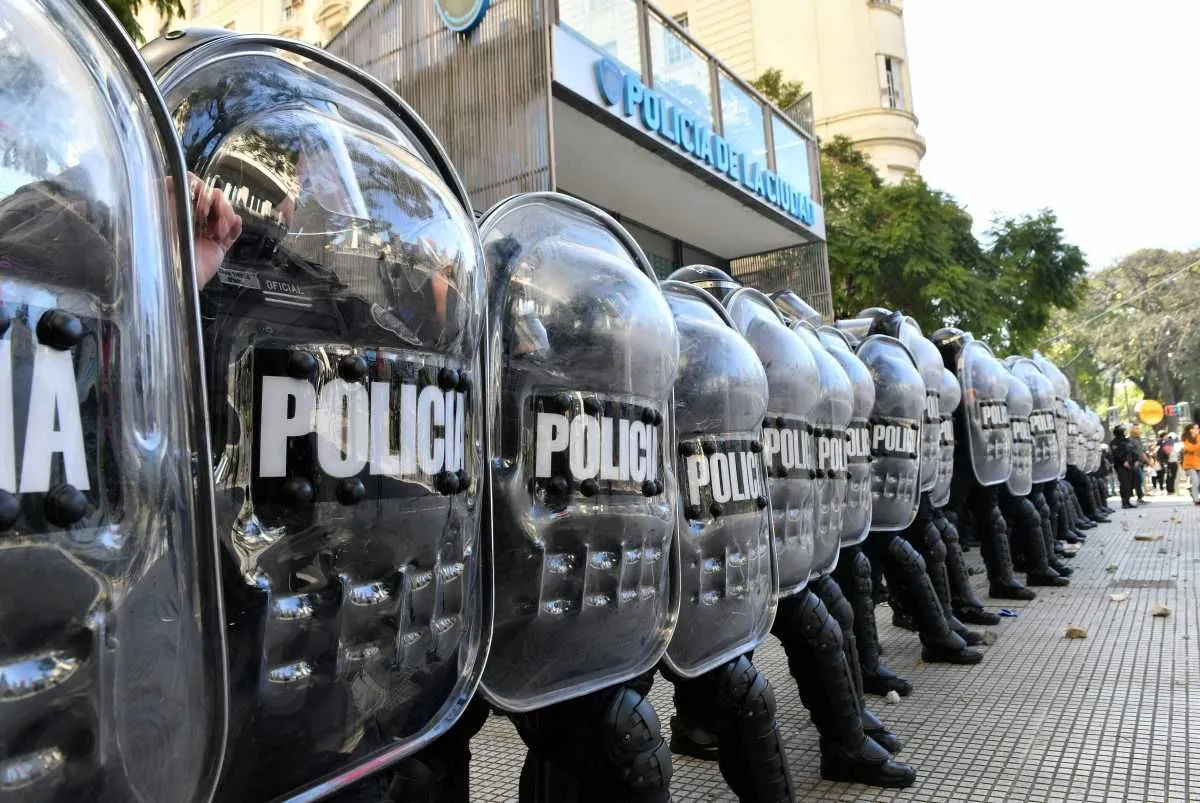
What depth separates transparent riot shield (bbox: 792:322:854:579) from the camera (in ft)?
A: 10.2

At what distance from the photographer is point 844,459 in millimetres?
3318

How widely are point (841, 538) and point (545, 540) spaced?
212cm

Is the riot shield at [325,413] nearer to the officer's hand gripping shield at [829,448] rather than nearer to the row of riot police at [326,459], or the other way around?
the row of riot police at [326,459]

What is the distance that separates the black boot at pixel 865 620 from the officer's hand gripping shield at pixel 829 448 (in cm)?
58

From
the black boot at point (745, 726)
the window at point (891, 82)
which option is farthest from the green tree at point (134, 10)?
the window at point (891, 82)

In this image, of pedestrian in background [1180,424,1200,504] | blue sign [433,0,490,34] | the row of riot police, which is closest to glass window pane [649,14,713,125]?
blue sign [433,0,490,34]

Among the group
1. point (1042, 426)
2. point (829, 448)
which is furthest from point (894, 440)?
point (1042, 426)

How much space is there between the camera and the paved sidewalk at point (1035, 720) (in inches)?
124

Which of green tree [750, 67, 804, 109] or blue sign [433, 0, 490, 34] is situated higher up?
green tree [750, 67, 804, 109]

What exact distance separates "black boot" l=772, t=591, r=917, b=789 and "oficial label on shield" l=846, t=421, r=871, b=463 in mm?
769

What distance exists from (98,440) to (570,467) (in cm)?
101

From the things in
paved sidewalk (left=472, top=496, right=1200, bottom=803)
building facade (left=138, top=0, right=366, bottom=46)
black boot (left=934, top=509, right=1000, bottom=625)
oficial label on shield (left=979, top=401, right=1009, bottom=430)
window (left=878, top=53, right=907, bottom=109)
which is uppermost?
building facade (left=138, top=0, right=366, bottom=46)

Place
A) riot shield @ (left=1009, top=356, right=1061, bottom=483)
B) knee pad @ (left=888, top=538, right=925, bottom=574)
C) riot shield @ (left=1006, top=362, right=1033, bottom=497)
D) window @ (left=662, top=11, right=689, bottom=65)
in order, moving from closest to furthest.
Result: 1. knee pad @ (left=888, top=538, right=925, bottom=574)
2. riot shield @ (left=1006, top=362, right=1033, bottom=497)
3. riot shield @ (left=1009, top=356, right=1061, bottom=483)
4. window @ (left=662, top=11, right=689, bottom=65)

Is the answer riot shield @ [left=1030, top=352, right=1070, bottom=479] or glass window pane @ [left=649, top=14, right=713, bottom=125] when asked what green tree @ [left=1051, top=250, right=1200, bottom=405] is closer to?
riot shield @ [left=1030, top=352, right=1070, bottom=479]
